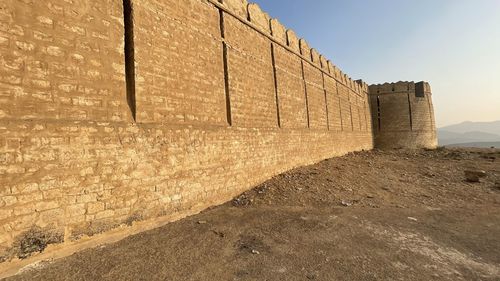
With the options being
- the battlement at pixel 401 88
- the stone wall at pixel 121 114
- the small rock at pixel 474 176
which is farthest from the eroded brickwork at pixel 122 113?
the battlement at pixel 401 88

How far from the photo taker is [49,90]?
157 inches

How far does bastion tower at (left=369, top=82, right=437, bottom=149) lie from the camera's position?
898 inches

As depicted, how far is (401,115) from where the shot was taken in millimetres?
22969

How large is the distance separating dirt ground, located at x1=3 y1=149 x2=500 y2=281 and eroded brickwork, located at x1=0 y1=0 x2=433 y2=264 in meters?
0.59

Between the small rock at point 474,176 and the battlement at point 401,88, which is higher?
the battlement at point 401,88

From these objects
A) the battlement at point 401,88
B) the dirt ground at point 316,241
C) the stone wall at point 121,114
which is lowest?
the dirt ground at point 316,241

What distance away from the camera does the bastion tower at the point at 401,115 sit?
74.8ft

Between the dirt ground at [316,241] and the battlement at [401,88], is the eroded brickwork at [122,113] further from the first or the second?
the battlement at [401,88]

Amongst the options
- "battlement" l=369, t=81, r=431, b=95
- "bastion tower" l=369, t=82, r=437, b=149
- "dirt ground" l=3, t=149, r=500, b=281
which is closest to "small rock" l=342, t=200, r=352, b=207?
"dirt ground" l=3, t=149, r=500, b=281

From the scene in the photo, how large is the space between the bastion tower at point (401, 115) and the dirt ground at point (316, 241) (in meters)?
14.9

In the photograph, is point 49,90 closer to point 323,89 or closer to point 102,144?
point 102,144

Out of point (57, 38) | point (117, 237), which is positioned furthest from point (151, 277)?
point (57, 38)

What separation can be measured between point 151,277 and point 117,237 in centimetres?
139

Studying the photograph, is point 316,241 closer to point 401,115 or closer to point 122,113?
point 122,113
